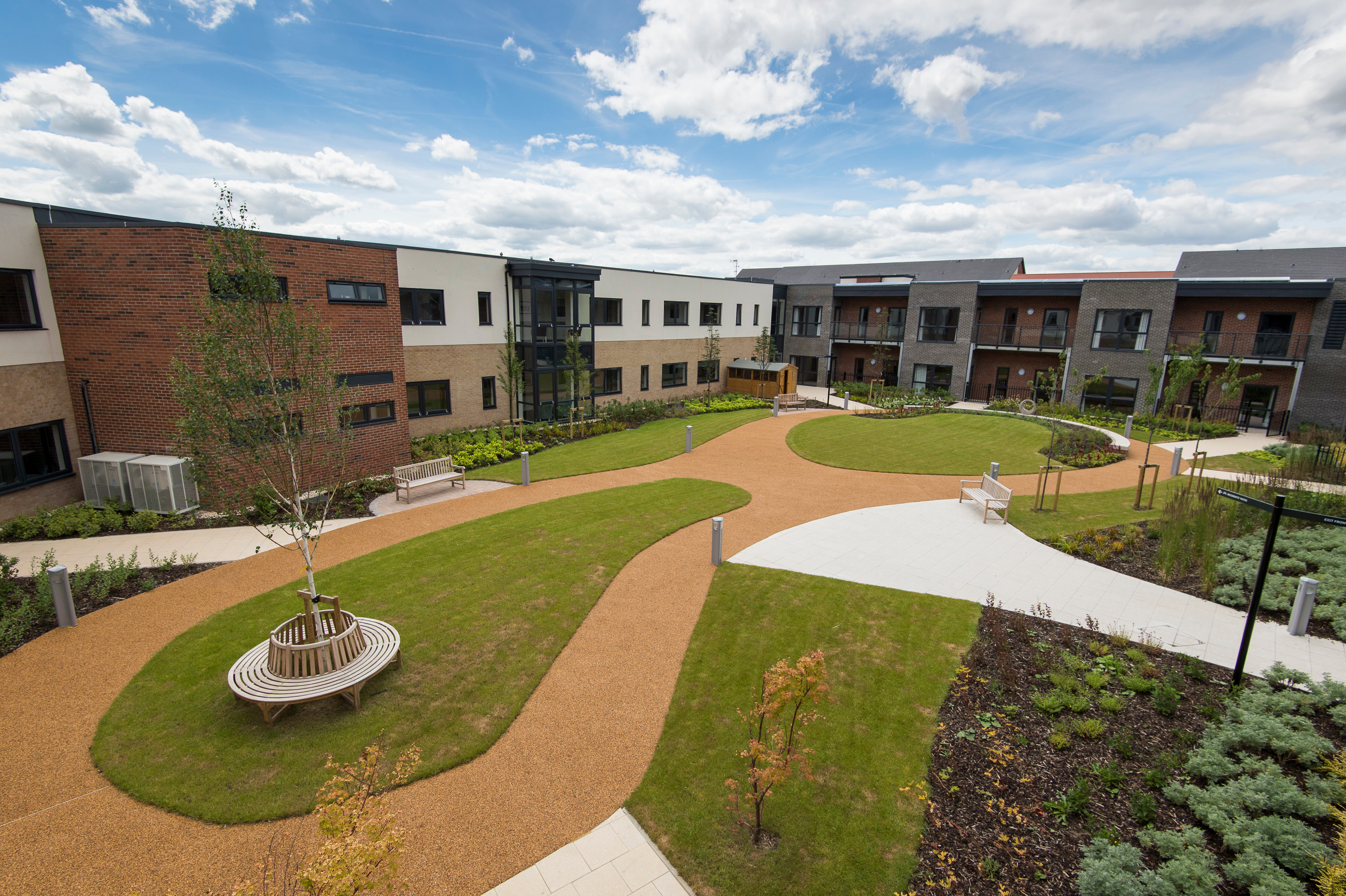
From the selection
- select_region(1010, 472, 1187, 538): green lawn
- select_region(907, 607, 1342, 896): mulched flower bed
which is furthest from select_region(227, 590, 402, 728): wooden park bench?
select_region(1010, 472, 1187, 538): green lawn

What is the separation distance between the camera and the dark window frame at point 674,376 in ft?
110

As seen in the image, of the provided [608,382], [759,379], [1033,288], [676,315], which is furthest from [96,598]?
[1033,288]

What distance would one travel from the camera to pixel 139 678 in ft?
26.9

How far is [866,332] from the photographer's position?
39156 millimetres

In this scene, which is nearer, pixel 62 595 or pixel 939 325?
pixel 62 595

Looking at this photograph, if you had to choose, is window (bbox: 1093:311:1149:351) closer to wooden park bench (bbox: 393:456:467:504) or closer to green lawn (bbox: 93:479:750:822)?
green lawn (bbox: 93:479:750:822)

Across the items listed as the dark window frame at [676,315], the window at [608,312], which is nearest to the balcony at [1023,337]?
the dark window frame at [676,315]

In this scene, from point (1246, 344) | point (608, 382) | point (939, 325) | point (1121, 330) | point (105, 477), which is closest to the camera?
point (105, 477)

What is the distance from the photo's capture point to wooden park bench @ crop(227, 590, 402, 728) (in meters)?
7.31

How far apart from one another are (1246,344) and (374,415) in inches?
1423

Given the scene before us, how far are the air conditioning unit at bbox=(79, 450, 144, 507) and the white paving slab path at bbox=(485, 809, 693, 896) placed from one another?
15023 mm

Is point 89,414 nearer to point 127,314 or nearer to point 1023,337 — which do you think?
point 127,314

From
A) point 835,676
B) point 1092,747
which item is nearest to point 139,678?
point 835,676

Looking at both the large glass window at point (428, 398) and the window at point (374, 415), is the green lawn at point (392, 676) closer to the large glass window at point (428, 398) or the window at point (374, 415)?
the window at point (374, 415)
